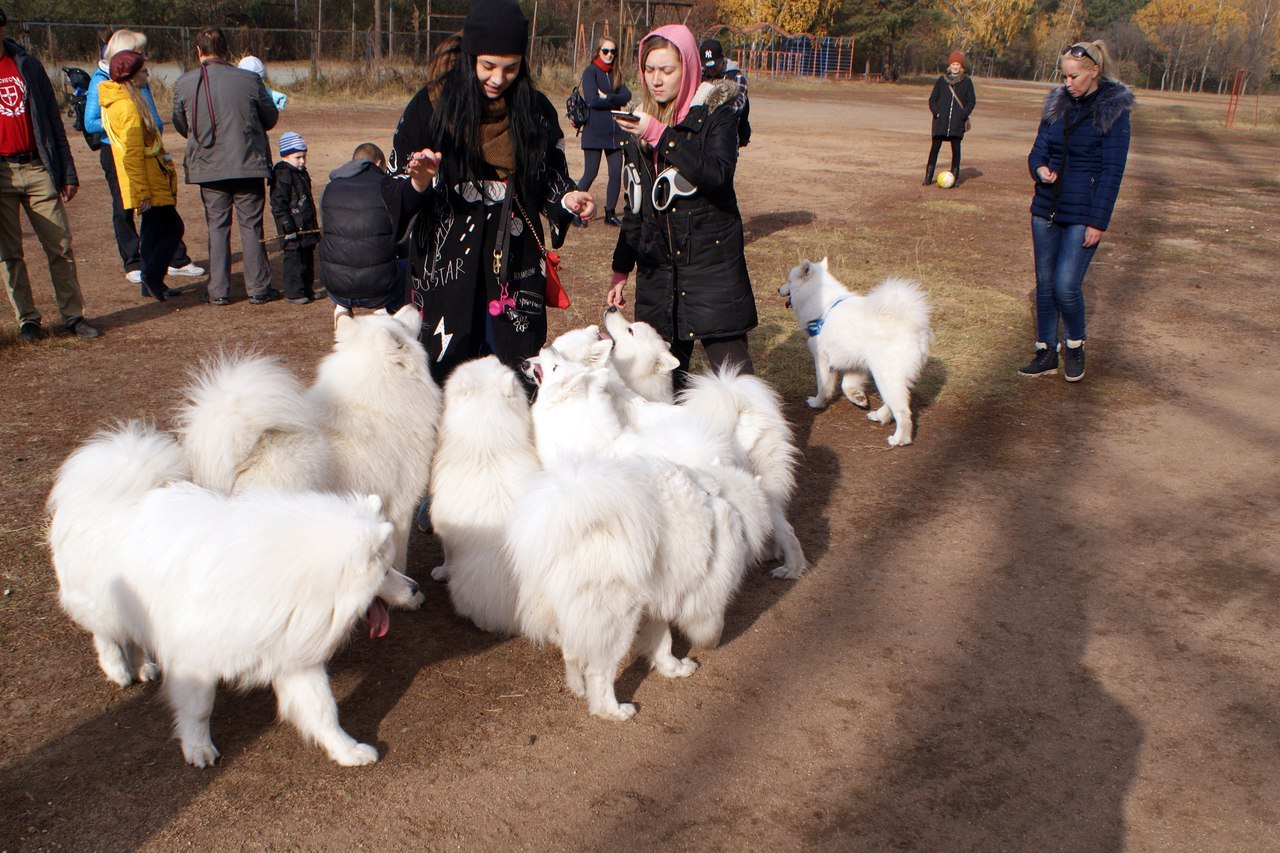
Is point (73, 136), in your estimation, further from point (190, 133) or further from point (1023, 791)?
point (1023, 791)

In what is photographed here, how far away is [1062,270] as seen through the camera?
6.46 metres

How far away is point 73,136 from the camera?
52.1ft

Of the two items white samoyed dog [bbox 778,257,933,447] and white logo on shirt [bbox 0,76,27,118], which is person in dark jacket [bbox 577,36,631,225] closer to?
white samoyed dog [bbox 778,257,933,447]

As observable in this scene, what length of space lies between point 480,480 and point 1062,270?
492cm

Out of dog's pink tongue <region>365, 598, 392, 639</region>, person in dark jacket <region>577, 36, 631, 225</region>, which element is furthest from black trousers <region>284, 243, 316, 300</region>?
dog's pink tongue <region>365, 598, 392, 639</region>

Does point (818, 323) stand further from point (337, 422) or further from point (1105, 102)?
point (337, 422)

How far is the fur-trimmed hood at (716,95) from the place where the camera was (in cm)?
421

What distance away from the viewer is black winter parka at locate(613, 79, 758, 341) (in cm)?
420

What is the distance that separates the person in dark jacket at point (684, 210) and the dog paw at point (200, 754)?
2.88 metres

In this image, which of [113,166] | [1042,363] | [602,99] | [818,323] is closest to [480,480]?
[818,323]

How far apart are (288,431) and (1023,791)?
2831mm

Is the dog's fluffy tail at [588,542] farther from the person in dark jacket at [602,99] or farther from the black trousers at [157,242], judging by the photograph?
A: the person in dark jacket at [602,99]

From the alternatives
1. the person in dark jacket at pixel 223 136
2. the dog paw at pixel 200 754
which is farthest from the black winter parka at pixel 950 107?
the dog paw at pixel 200 754

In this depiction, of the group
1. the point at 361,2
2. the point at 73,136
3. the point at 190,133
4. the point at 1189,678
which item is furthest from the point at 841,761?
the point at 361,2
